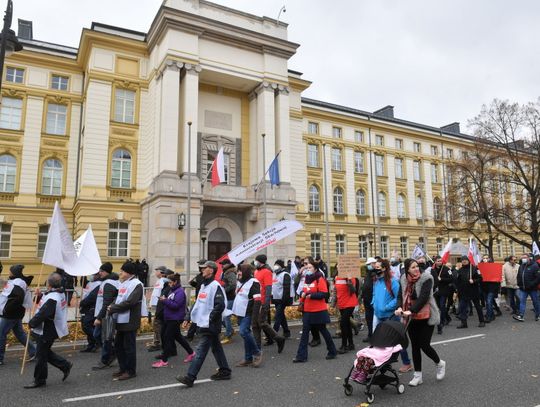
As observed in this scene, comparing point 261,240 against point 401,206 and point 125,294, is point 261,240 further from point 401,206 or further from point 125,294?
point 401,206

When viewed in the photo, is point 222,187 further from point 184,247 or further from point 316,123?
point 316,123

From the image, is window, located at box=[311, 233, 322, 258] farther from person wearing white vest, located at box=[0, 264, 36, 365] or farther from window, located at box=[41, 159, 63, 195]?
person wearing white vest, located at box=[0, 264, 36, 365]

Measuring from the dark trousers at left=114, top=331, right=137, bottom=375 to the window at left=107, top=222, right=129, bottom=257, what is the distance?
1995cm

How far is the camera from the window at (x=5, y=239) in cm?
2502

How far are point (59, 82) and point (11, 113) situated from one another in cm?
377

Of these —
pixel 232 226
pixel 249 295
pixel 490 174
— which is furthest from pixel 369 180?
pixel 249 295

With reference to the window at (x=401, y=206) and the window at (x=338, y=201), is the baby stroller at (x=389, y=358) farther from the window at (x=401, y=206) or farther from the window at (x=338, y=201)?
the window at (x=401, y=206)

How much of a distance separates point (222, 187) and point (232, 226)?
3.22 metres

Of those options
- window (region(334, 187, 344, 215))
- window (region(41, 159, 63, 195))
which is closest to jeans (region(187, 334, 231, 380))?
window (region(41, 159, 63, 195))

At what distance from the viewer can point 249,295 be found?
25.7 ft

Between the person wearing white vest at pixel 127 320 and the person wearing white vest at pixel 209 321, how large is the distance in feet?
3.30

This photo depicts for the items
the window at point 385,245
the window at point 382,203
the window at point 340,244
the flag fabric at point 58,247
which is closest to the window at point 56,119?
the flag fabric at point 58,247

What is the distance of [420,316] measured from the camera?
6227 mm

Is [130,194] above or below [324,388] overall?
above
